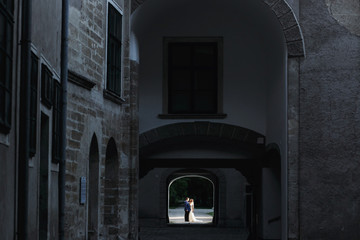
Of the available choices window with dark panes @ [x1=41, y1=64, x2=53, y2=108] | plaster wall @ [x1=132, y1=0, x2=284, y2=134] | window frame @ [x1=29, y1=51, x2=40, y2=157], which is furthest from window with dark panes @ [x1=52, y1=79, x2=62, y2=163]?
plaster wall @ [x1=132, y1=0, x2=284, y2=134]

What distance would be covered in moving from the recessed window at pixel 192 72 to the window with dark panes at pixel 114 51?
13.7 feet

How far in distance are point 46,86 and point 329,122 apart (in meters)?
8.28

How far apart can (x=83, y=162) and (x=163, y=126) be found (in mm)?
6722

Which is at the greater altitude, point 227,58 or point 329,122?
point 227,58

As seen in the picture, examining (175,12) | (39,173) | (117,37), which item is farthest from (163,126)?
(39,173)

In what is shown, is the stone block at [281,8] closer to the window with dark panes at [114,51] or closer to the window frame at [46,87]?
the window with dark panes at [114,51]

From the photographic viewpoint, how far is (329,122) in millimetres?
18422

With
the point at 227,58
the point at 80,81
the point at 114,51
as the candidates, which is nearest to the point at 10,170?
the point at 80,81

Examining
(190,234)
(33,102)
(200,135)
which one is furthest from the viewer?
(190,234)

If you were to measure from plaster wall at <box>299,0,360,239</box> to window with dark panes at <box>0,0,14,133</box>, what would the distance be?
10.3 m

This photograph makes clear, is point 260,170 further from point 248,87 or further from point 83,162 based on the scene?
point 83,162

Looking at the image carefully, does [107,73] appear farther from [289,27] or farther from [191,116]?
[191,116]

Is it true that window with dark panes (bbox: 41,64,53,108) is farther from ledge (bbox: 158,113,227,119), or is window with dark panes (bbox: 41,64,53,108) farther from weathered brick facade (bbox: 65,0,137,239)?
ledge (bbox: 158,113,227,119)

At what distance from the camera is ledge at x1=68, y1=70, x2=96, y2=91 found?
1396 cm
